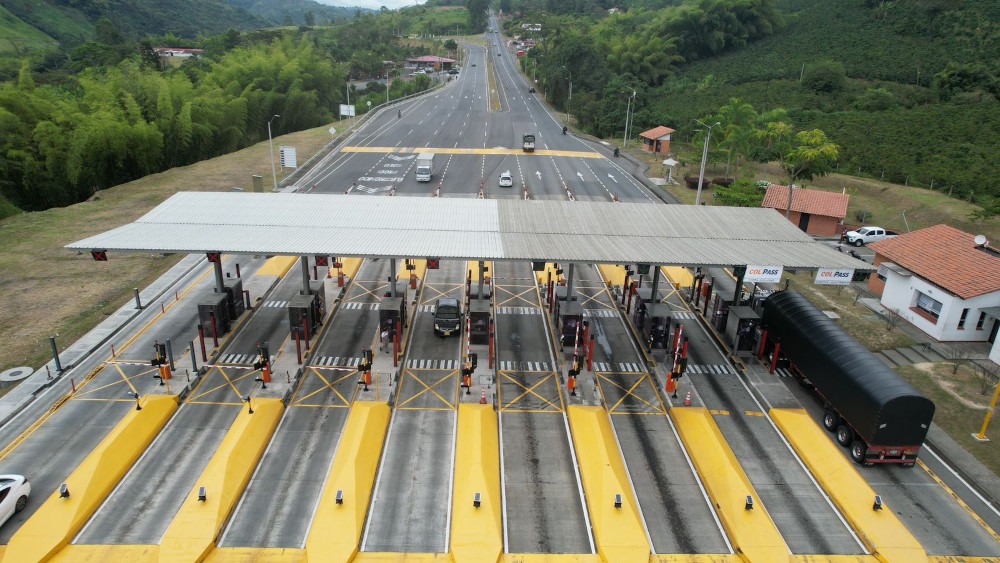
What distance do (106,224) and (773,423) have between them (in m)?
54.6

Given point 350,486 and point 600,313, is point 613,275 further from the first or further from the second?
point 350,486

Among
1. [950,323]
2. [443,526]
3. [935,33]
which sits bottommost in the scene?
[443,526]

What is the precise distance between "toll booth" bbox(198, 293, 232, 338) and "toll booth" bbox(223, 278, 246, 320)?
634mm

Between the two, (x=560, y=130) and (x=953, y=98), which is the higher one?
(x=953, y=98)

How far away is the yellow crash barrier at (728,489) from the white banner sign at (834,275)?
1026cm

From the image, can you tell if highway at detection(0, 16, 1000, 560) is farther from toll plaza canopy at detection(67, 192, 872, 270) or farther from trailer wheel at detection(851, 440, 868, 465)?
toll plaza canopy at detection(67, 192, 872, 270)

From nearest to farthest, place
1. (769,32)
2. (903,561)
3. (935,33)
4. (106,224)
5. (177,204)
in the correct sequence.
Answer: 1. (903,561)
2. (177,204)
3. (106,224)
4. (935,33)
5. (769,32)

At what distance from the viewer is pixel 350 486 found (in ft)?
79.0

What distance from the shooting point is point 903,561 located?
22297 mm

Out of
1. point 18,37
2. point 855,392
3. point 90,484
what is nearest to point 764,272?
point 855,392

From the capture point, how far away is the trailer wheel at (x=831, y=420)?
30156mm

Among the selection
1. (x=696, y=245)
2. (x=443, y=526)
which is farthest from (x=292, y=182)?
(x=443, y=526)

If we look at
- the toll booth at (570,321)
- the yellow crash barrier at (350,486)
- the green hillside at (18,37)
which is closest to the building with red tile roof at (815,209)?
the toll booth at (570,321)

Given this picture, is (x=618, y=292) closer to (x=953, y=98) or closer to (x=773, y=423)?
(x=773, y=423)
